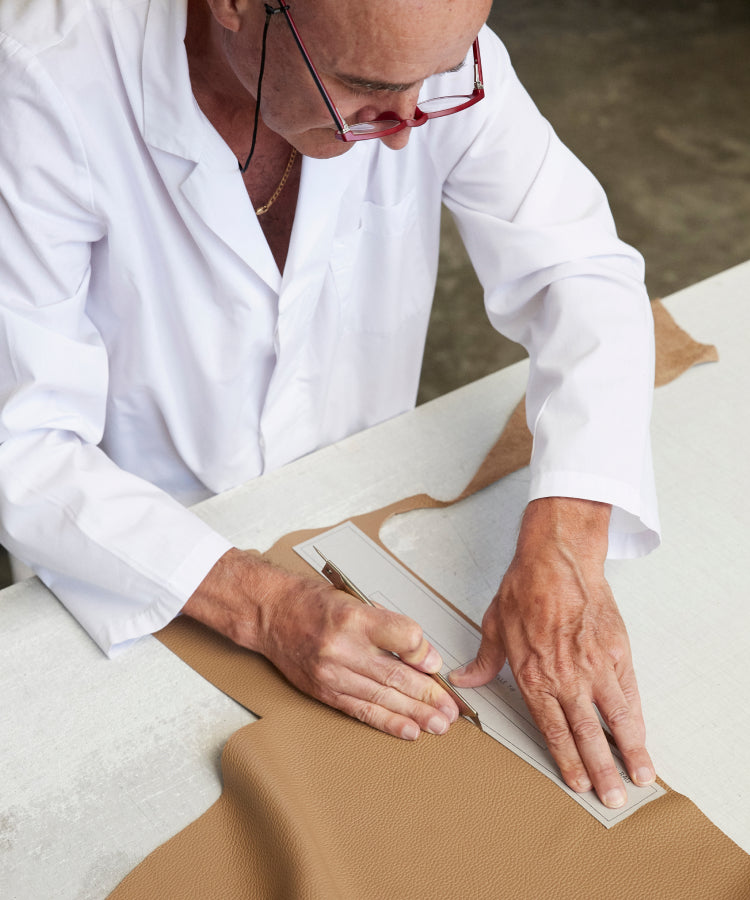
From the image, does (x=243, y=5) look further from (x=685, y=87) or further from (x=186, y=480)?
(x=685, y=87)

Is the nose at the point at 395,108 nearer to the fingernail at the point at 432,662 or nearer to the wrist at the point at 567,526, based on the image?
the wrist at the point at 567,526

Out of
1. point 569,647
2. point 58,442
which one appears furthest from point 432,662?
point 58,442

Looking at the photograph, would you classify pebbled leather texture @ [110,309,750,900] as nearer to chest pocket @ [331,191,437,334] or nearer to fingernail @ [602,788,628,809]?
fingernail @ [602,788,628,809]

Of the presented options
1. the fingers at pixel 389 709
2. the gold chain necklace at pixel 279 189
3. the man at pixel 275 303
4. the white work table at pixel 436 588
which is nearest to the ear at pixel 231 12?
the man at pixel 275 303

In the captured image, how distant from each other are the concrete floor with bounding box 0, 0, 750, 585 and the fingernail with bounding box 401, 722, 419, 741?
1.51m

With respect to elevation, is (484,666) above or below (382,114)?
below

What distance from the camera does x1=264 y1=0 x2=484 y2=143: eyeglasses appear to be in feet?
3.01

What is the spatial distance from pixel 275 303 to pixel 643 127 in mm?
2836

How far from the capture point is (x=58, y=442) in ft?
3.59

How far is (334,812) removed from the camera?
34.5 inches

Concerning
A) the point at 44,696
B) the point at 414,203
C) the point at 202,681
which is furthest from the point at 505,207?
the point at 44,696

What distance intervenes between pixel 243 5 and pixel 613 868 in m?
0.87

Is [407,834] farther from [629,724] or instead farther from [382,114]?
[382,114]

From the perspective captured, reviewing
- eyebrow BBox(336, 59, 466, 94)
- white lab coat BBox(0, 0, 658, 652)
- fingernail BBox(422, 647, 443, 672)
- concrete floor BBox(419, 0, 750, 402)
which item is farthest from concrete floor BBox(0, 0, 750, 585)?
eyebrow BBox(336, 59, 466, 94)
